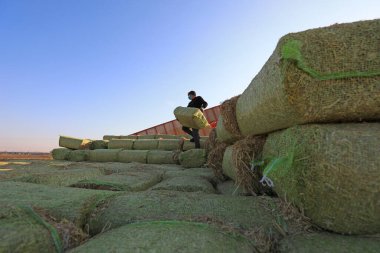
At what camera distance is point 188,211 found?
4.33 ft

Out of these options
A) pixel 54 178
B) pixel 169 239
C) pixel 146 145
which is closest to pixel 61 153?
pixel 146 145

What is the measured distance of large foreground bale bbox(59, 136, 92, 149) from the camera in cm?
715

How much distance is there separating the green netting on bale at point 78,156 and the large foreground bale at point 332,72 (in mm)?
6084

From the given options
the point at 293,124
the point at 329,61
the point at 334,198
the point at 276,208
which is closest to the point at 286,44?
the point at 329,61

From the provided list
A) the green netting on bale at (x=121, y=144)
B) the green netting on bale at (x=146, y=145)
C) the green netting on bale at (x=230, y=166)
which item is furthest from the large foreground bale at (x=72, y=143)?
the green netting on bale at (x=230, y=166)

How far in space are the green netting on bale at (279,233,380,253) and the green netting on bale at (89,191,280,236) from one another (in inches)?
4.8

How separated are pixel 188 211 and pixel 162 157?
4.17m

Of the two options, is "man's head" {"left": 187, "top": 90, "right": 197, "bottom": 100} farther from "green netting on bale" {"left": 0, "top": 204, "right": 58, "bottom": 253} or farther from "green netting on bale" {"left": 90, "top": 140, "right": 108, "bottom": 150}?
"green netting on bale" {"left": 0, "top": 204, "right": 58, "bottom": 253}

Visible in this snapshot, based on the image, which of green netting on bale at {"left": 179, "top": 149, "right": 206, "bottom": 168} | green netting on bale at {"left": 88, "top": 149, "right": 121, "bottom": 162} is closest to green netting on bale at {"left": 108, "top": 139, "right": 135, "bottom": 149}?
green netting on bale at {"left": 88, "top": 149, "right": 121, "bottom": 162}

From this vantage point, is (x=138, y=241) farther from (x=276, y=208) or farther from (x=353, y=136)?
(x=353, y=136)

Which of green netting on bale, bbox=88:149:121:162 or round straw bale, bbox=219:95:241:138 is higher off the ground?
round straw bale, bbox=219:95:241:138

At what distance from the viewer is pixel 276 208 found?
135 centimetres

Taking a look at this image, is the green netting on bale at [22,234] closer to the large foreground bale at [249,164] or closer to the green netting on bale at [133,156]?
the large foreground bale at [249,164]

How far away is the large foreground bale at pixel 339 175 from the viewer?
101 cm
